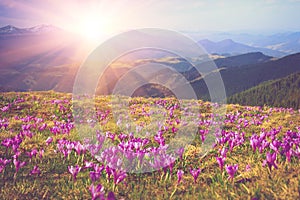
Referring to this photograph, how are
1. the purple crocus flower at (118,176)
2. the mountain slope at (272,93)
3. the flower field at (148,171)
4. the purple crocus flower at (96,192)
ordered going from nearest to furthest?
the purple crocus flower at (96,192) → the flower field at (148,171) → the purple crocus flower at (118,176) → the mountain slope at (272,93)

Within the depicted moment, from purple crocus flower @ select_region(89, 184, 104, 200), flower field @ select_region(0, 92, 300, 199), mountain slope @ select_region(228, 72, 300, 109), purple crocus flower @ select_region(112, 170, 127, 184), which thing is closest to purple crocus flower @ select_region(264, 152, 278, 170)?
flower field @ select_region(0, 92, 300, 199)

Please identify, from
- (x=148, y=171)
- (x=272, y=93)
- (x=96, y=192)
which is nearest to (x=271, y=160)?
(x=148, y=171)

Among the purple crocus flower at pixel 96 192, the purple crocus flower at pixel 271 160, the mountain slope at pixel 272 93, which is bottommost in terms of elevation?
the mountain slope at pixel 272 93

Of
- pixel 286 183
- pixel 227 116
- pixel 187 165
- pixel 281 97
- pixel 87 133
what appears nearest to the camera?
pixel 286 183

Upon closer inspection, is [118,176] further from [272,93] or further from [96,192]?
[272,93]

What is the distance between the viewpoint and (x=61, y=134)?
8422 millimetres

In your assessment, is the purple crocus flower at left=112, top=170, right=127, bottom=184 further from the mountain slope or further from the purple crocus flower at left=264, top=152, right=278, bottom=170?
the mountain slope

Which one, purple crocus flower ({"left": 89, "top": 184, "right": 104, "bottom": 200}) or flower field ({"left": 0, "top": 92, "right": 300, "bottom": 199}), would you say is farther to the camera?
flower field ({"left": 0, "top": 92, "right": 300, "bottom": 199})

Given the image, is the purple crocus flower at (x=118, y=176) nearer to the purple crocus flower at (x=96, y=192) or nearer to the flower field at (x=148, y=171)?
the flower field at (x=148, y=171)

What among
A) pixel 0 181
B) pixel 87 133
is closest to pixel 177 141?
pixel 87 133

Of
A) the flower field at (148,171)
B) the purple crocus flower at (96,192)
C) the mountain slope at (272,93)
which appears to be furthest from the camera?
the mountain slope at (272,93)

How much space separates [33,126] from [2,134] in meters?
1.41

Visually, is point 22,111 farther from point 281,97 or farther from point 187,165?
point 281,97

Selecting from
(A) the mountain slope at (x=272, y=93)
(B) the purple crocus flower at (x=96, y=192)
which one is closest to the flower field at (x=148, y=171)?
(B) the purple crocus flower at (x=96, y=192)
